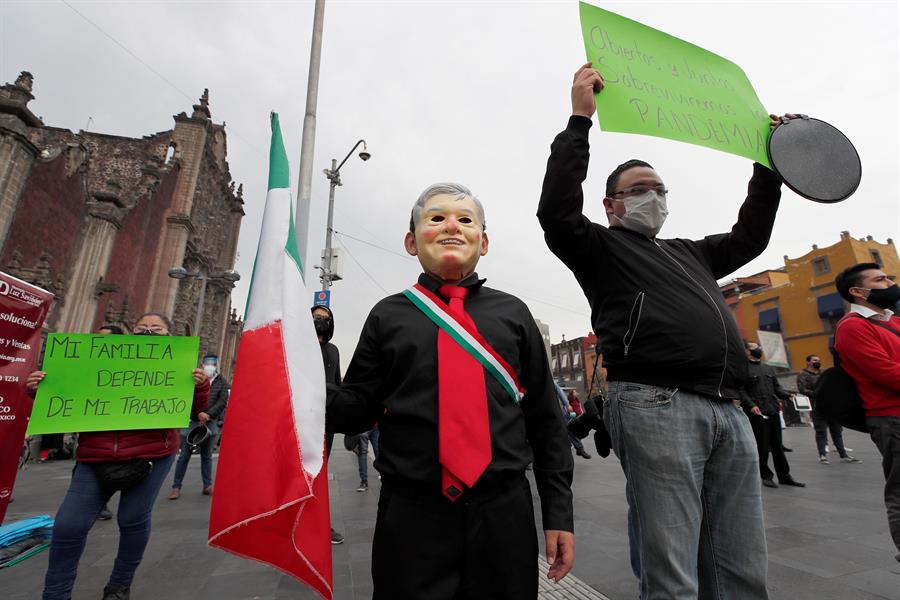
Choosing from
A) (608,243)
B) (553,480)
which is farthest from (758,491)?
(608,243)

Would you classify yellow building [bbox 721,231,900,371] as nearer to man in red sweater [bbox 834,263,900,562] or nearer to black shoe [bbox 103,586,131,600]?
man in red sweater [bbox 834,263,900,562]

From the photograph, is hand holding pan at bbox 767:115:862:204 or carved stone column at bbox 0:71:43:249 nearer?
hand holding pan at bbox 767:115:862:204

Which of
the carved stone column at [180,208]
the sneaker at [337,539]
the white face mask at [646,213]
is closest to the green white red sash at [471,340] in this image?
the white face mask at [646,213]

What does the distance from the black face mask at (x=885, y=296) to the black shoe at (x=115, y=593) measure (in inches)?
202

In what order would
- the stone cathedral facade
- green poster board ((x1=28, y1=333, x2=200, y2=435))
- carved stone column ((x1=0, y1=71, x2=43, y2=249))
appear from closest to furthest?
green poster board ((x1=28, y1=333, x2=200, y2=435)), carved stone column ((x1=0, y1=71, x2=43, y2=249)), the stone cathedral facade

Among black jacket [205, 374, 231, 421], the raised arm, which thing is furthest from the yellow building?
the raised arm

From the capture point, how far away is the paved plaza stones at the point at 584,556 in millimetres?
2920

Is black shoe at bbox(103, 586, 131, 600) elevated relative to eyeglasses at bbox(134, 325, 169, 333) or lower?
lower

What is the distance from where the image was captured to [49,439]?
1005 cm

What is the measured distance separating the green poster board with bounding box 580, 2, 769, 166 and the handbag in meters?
3.36

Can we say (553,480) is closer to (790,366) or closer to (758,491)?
(758,491)

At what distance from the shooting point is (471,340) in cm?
147

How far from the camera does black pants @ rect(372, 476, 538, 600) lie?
4.07 ft

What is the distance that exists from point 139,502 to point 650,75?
3.85 metres
